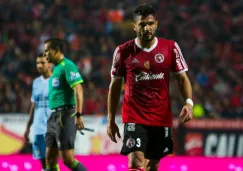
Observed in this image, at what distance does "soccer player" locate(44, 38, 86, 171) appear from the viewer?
9039mm

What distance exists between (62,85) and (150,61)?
2350mm

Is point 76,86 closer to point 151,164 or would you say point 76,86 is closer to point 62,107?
point 62,107

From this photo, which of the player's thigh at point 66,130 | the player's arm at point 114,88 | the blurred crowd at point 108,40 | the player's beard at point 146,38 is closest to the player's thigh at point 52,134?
the player's thigh at point 66,130

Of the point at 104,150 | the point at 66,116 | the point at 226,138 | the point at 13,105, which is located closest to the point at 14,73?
the point at 13,105

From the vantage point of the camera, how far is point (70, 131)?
9.13m

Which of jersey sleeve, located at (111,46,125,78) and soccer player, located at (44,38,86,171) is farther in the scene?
soccer player, located at (44,38,86,171)

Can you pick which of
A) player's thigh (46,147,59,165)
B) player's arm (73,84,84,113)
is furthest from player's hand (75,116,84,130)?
player's thigh (46,147,59,165)

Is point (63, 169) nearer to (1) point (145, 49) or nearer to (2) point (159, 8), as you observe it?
(1) point (145, 49)

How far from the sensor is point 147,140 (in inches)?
283

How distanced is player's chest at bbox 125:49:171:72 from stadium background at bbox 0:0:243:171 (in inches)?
200

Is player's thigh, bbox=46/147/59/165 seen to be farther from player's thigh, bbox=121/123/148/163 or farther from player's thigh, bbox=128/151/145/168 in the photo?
player's thigh, bbox=128/151/145/168

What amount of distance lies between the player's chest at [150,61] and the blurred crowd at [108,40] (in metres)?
8.98

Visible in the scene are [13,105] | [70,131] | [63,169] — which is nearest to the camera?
[70,131]

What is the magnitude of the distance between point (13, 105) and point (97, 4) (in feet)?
22.3
